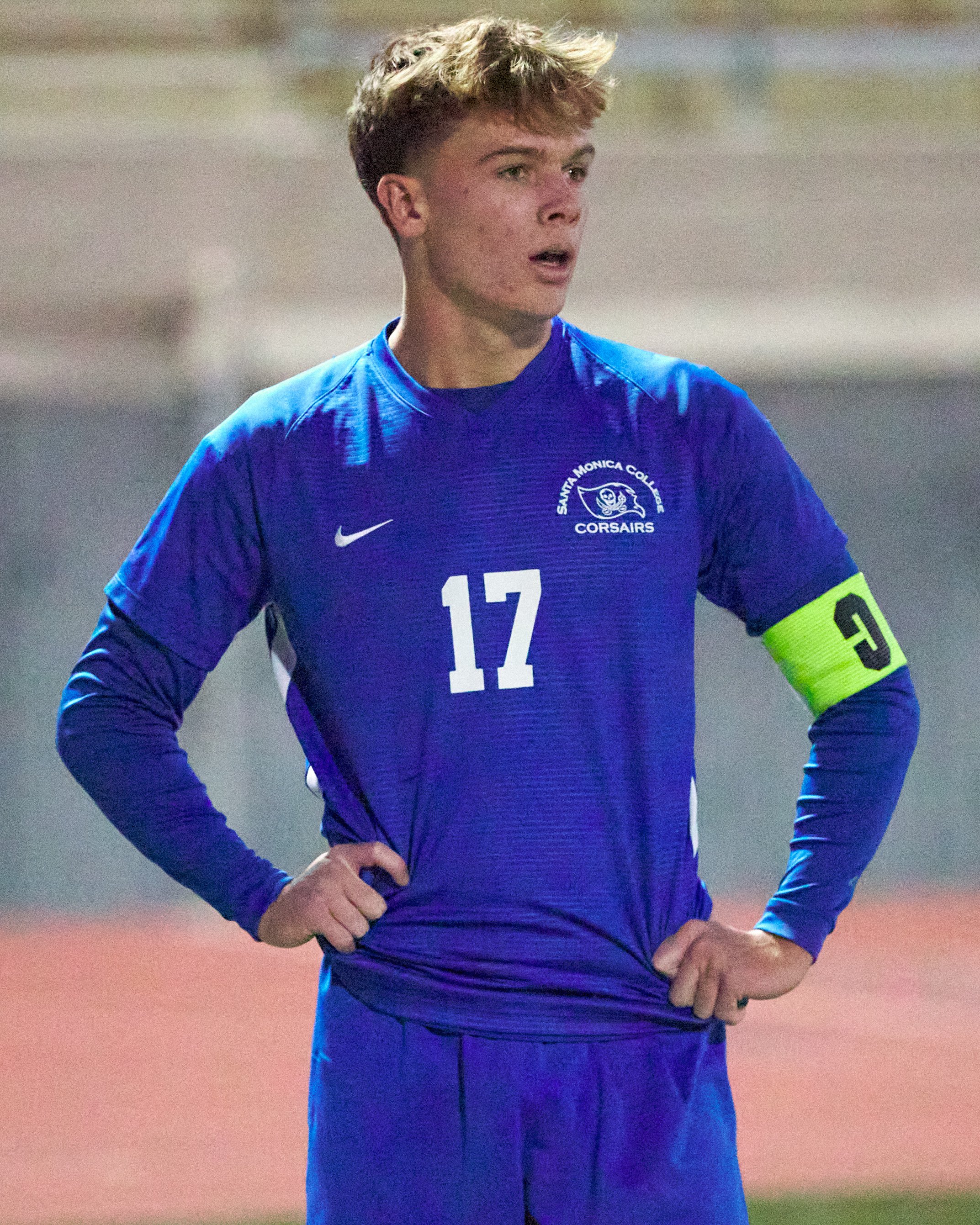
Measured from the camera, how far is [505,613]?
6.36 feet

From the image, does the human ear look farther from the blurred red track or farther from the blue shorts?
the blurred red track

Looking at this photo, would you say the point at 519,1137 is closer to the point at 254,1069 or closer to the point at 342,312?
the point at 254,1069

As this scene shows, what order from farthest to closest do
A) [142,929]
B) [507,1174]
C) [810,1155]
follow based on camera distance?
[142,929], [810,1155], [507,1174]

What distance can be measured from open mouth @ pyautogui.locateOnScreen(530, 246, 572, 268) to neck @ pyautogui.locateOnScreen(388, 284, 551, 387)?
0.07m

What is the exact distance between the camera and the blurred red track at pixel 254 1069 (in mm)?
5285

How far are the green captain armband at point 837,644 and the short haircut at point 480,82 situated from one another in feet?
1.98

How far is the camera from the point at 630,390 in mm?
2055

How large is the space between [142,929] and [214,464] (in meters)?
9.04

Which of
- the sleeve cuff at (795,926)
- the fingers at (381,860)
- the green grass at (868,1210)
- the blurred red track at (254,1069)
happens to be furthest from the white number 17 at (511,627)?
the blurred red track at (254,1069)

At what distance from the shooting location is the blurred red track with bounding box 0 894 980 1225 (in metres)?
5.29

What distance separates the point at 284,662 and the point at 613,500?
43cm

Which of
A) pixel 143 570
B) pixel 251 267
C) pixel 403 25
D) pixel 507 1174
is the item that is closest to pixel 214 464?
pixel 143 570

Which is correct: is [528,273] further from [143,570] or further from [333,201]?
[333,201]

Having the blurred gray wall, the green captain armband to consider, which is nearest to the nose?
the green captain armband
